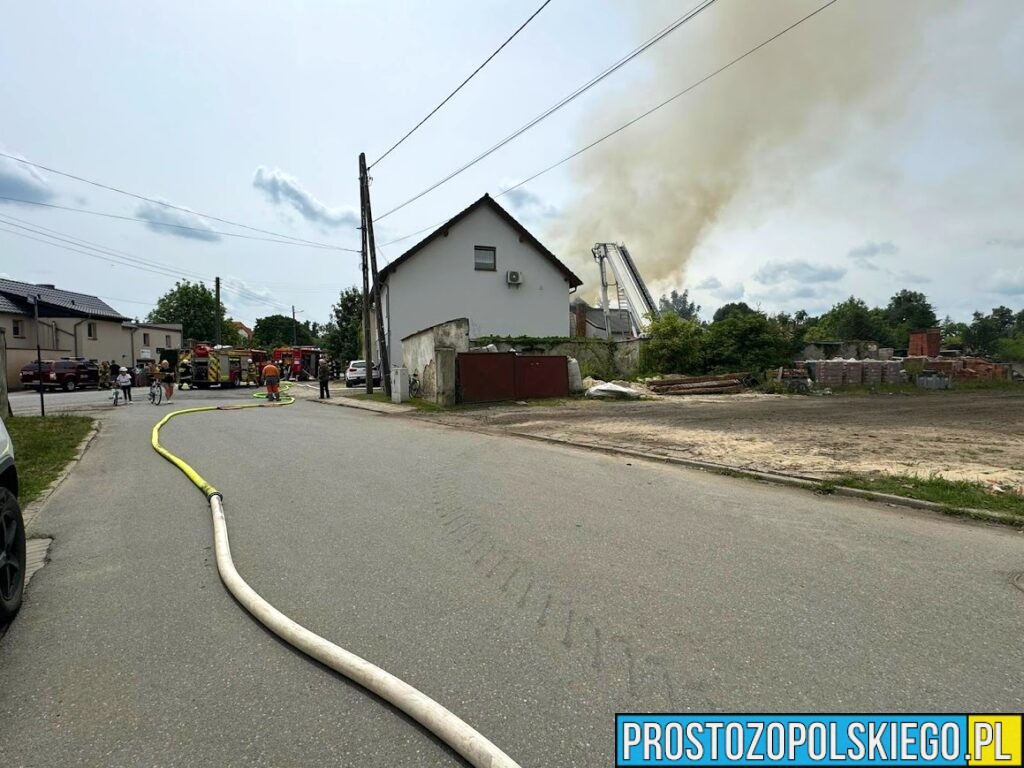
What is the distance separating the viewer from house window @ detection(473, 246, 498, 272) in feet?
105

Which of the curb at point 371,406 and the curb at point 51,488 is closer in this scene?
the curb at point 51,488

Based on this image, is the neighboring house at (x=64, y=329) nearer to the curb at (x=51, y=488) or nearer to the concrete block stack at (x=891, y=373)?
the curb at (x=51, y=488)

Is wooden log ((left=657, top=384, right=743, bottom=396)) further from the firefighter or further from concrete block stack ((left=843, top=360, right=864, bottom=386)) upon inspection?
the firefighter

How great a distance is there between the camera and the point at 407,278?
30766 millimetres

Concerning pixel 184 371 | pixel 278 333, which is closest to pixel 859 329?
pixel 184 371

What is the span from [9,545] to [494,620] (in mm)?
2944

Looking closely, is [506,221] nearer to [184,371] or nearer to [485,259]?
[485,259]

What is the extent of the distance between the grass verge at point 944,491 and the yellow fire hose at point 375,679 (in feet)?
18.8

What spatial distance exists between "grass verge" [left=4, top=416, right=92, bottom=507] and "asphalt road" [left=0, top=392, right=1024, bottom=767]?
1.63m

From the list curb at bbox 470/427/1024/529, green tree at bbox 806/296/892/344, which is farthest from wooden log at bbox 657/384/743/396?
green tree at bbox 806/296/892/344

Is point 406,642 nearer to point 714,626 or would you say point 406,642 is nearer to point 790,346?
point 714,626

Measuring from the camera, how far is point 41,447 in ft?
34.0

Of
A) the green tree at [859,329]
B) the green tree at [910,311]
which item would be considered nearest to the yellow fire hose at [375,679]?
the green tree at [859,329]

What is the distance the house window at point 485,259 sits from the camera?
32.2 metres
